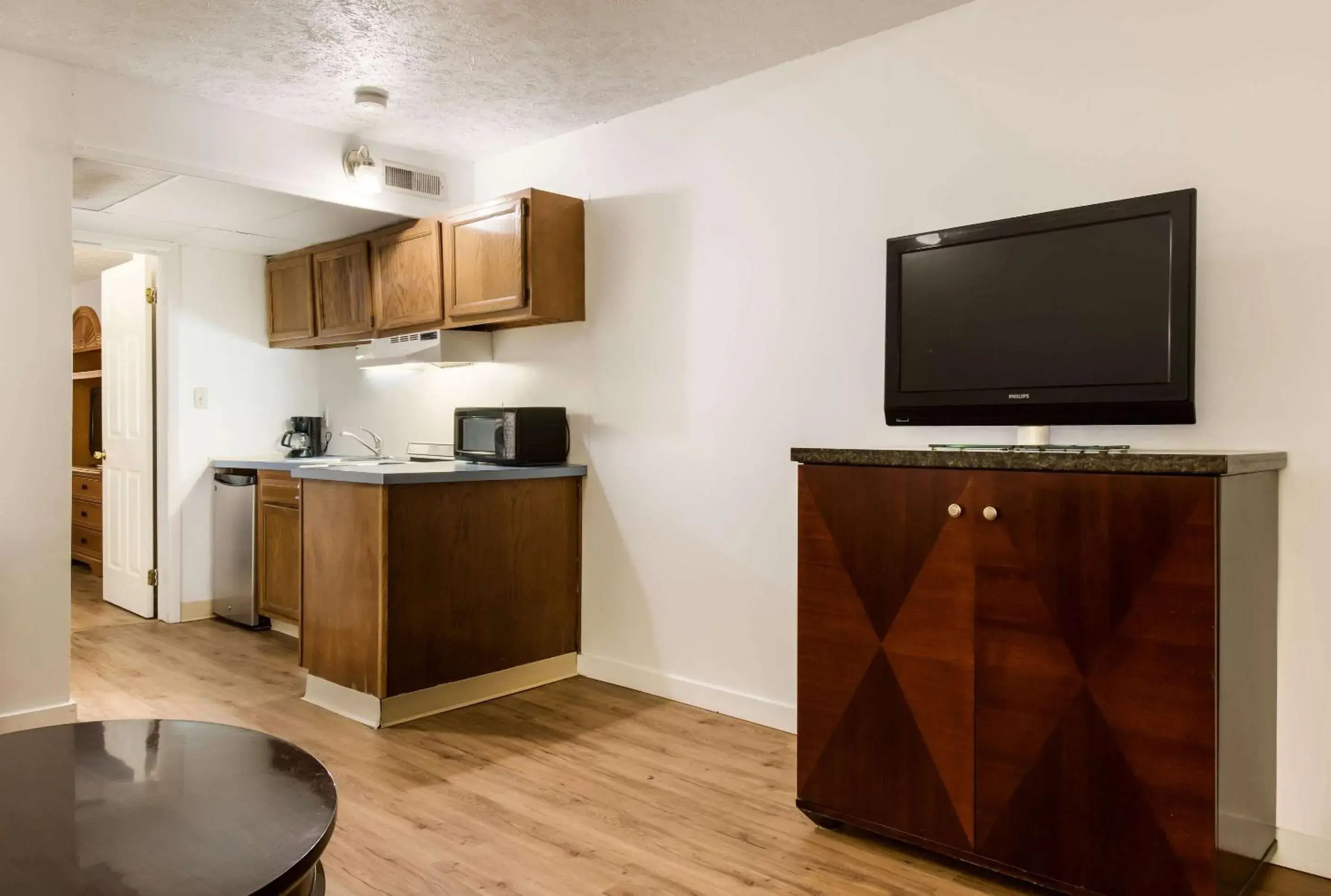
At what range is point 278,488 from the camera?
4641mm

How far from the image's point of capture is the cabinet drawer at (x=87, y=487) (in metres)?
6.52

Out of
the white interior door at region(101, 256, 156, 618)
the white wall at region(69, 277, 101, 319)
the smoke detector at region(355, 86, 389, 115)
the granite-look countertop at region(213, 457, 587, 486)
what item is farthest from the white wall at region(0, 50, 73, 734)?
the white wall at region(69, 277, 101, 319)

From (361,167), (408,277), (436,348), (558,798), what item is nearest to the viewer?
(558,798)

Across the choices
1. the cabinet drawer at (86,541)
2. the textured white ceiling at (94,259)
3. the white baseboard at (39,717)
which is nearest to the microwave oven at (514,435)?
the white baseboard at (39,717)

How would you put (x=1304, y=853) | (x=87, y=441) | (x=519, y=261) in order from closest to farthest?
(x=1304, y=853), (x=519, y=261), (x=87, y=441)

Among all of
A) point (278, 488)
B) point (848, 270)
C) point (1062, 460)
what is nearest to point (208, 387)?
point (278, 488)

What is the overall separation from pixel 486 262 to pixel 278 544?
2011 mm

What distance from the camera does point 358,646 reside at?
10.7 ft

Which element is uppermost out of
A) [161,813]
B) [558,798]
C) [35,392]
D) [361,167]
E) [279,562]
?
[361,167]

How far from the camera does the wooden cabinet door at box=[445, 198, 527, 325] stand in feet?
12.2

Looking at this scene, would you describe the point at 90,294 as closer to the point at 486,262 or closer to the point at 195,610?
the point at 195,610

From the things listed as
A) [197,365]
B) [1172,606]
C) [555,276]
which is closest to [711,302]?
[555,276]

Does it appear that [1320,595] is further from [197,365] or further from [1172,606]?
[197,365]

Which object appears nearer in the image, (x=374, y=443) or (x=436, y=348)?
(x=436, y=348)
